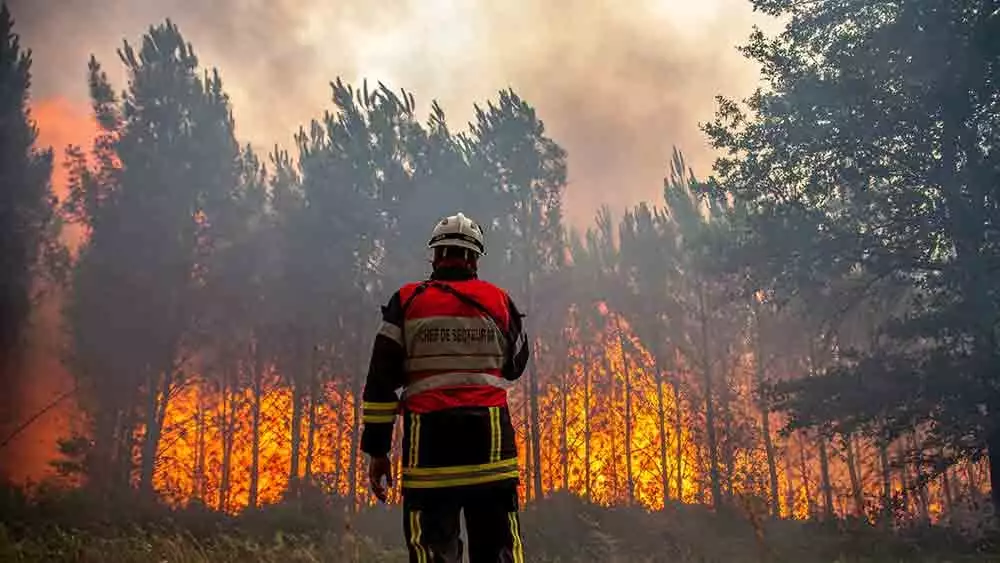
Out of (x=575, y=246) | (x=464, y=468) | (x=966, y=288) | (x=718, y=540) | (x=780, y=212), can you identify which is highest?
(x=575, y=246)

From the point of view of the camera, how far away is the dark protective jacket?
3168 mm

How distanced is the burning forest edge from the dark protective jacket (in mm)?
11013

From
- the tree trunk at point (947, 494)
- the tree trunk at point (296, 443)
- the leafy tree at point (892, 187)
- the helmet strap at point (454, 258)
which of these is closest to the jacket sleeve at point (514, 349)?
the helmet strap at point (454, 258)

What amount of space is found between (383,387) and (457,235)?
0.89 m

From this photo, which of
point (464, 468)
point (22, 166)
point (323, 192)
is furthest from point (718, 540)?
point (22, 166)

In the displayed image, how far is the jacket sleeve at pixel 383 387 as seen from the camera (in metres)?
3.29

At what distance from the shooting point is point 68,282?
64.8 ft

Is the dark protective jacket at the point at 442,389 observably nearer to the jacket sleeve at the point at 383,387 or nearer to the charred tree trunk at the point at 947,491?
the jacket sleeve at the point at 383,387

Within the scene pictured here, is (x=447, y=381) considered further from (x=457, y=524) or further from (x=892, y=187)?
(x=892, y=187)

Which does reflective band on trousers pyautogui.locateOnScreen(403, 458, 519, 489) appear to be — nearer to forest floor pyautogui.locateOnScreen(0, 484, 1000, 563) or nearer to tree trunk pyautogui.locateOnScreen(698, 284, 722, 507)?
forest floor pyautogui.locateOnScreen(0, 484, 1000, 563)

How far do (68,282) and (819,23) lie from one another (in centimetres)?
2141

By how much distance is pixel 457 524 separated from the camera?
321cm

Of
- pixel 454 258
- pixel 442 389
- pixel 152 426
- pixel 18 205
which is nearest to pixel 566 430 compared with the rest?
pixel 152 426

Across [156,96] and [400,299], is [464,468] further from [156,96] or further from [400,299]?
[156,96]
